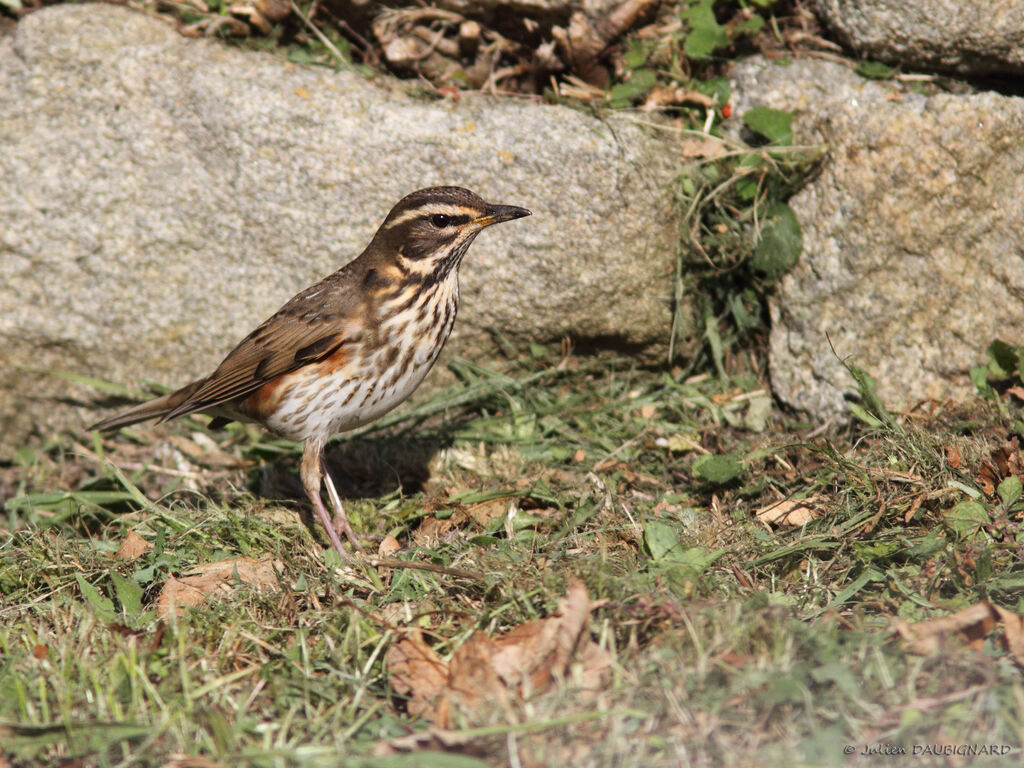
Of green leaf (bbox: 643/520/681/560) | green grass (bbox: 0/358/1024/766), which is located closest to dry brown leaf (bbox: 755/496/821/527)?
green grass (bbox: 0/358/1024/766)

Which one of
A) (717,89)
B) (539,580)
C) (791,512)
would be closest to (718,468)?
(791,512)

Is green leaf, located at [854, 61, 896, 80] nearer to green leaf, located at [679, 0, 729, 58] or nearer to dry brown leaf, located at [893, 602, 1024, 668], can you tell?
green leaf, located at [679, 0, 729, 58]

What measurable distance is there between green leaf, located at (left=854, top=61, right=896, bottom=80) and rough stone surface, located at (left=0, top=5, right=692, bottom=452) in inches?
53.5

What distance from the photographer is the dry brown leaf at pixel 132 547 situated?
5.24 m

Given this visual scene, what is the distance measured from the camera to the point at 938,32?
19.8 feet

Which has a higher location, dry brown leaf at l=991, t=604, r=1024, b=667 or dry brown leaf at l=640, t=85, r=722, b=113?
dry brown leaf at l=640, t=85, r=722, b=113

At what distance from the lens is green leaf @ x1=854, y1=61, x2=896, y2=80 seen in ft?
20.6

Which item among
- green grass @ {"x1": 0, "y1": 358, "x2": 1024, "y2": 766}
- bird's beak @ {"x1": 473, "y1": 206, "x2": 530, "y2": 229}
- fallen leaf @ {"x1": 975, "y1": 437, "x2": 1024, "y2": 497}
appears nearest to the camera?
green grass @ {"x1": 0, "y1": 358, "x2": 1024, "y2": 766}

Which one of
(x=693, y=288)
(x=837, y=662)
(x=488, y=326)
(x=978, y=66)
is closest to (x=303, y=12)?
(x=488, y=326)

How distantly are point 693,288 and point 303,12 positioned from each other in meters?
3.52

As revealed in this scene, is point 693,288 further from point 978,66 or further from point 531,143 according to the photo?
point 978,66

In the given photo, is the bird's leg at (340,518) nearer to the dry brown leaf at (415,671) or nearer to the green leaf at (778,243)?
the dry brown leaf at (415,671)

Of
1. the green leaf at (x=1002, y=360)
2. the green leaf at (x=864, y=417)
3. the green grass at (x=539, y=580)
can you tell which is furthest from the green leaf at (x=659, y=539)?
the green leaf at (x=1002, y=360)

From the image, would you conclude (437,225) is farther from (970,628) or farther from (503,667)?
(970,628)
